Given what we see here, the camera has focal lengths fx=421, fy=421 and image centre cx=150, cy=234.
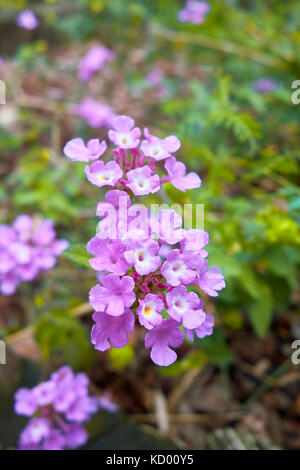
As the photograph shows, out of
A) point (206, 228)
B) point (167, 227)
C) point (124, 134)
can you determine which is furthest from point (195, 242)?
point (206, 228)

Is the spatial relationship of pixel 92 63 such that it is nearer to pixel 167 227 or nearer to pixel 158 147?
pixel 158 147

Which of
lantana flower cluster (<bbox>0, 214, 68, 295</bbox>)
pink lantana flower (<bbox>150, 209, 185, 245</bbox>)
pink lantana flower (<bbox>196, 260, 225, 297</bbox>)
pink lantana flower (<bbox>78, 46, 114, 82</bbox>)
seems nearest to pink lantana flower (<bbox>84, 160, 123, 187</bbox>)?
pink lantana flower (<bbox>150, 209, 185, 245</bbox>)

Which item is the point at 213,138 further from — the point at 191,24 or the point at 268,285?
the point at 268,285

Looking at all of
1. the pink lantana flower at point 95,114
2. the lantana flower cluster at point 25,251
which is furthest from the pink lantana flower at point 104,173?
the pink lantana flower at point 95,114

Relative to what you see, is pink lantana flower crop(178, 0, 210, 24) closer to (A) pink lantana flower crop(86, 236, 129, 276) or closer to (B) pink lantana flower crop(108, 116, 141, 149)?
(B) pink lantana flower crop(108, 116, 141, 149)

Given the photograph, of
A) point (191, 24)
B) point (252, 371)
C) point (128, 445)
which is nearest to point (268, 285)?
point (252, 371)

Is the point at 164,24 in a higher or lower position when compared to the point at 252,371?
higher
